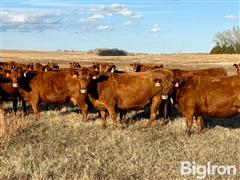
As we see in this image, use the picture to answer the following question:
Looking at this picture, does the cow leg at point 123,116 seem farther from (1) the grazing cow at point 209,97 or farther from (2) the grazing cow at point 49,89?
(1) the grazing cow at point 209,97

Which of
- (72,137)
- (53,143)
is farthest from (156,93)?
(53,143)

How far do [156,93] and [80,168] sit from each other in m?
4.99

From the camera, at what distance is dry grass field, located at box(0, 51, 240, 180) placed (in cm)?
757

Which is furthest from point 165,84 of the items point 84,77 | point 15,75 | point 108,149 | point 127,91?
point 15,75

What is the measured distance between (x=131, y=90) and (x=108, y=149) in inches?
127

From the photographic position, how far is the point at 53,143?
964cm

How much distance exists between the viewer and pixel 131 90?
477 inches

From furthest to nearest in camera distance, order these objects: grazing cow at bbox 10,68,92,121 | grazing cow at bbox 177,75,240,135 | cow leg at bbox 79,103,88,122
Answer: grazing cow at bbox 10,68,92,121
cow leg at bbox 79,103,88,122
grazing cow at bbox 177,75,240,135

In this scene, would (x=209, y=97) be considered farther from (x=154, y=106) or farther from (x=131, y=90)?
(x=131, y=90)

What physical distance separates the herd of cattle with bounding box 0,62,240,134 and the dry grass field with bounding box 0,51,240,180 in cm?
58

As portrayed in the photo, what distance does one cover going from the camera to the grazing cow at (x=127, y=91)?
1196 centimetres

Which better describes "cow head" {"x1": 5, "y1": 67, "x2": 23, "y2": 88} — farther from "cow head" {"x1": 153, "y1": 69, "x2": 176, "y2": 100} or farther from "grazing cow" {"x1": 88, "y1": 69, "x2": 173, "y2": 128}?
"cow head" {"x1": 153, "y1": 69, "x2": 176, "y2": 100}

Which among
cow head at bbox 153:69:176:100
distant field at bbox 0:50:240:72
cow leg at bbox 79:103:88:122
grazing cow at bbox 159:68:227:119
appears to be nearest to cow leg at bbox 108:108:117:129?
cow leg at bbox 79:103:88:122

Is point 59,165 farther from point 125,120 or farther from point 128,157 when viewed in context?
point 125,120
